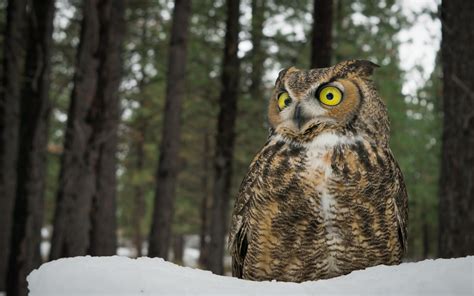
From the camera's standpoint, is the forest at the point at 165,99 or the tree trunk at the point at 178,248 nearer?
the forest at the point at 165,99

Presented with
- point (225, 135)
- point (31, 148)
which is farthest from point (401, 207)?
point (225, 135)

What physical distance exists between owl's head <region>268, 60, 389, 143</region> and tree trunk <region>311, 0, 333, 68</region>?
4233 millimetres

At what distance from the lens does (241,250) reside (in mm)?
3549

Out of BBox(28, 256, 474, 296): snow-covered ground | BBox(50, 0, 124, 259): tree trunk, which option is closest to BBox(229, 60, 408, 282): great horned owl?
BBox(28, 256, 474, 296): snow-covered ground

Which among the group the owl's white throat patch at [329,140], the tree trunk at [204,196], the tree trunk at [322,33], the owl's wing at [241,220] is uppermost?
the tree trunk at [322,33]

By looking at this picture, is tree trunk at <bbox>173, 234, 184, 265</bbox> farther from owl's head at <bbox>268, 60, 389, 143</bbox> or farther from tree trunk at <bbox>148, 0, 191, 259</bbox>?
owl's head at <bbox>268, 60, 389, 143</bbox>

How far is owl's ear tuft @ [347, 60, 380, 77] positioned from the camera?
3011 mm

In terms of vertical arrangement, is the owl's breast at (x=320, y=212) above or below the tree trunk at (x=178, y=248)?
above

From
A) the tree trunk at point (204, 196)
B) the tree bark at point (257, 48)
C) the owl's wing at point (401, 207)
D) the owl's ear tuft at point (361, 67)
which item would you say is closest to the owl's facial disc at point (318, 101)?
the owl's ear tuft at point (361, 67)

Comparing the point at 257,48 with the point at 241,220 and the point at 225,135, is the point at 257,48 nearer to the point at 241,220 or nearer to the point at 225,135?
the point at 225,135

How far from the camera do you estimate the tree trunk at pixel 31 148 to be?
764 cm

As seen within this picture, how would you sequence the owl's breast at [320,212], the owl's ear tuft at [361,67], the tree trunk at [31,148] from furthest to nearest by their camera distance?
the tree trunk at [31,148]
the owl's ear tuft at [361,67]
the owl's breast at [320,212]

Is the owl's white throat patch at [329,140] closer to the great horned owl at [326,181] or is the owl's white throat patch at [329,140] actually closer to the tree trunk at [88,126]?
the great horned owl at [326,181]

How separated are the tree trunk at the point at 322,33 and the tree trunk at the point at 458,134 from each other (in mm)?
2534
